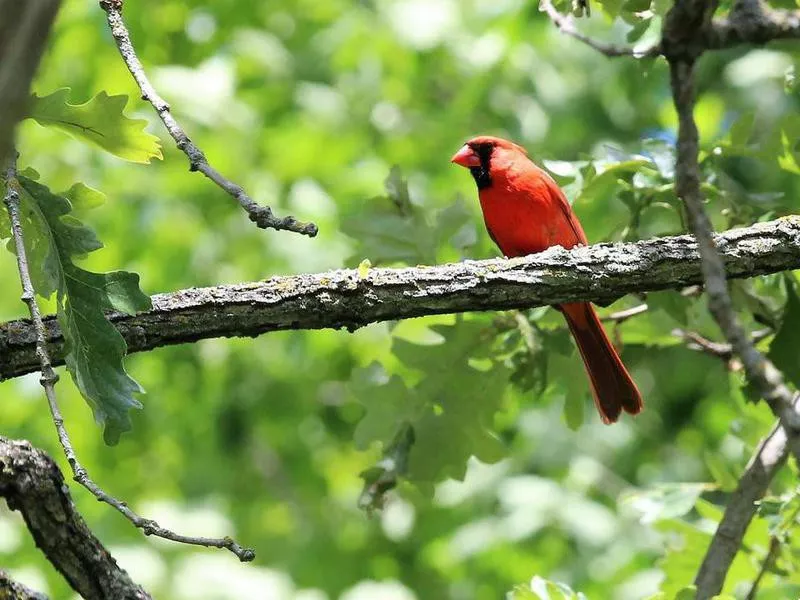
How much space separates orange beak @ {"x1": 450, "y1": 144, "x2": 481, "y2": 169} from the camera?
525 cm

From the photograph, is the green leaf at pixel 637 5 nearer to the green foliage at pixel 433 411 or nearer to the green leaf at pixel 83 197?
the green foliage at pixel 433 411

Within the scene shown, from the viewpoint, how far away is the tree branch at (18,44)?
1123 millimetres

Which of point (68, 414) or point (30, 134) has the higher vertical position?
point (30, 134)

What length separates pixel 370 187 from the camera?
780 cm

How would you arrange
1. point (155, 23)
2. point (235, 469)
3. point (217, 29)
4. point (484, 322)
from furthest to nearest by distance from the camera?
point (235, 469) → point (217, 29) → point (155, 23) → point (484, 322)

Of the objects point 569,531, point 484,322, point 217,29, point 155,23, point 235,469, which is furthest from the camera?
point 235,469

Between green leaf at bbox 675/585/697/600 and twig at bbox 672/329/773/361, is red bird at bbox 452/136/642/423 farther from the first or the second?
green leaf at bbox 675/585/697/600

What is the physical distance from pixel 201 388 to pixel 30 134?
7.80ft

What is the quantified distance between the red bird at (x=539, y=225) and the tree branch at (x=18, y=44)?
2.86 metres

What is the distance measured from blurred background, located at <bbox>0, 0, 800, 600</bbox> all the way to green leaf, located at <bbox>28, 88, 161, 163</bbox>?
308 centimetres

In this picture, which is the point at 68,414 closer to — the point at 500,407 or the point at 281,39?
the point at 281,39

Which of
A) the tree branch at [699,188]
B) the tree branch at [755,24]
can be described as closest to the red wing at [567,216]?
the tree branch at [755,24]

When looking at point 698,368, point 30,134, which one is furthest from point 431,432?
point 698,368

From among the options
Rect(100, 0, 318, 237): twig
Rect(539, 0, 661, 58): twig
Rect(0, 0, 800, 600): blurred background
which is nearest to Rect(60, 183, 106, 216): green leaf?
Rect(100, 0, 318, 237): twig
